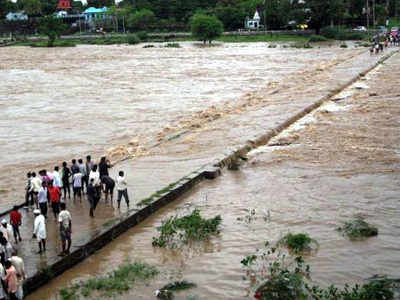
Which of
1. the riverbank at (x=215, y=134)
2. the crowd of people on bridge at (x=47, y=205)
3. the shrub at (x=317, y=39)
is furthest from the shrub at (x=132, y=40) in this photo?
the crowd of people on bridge at (x=47, y=205)

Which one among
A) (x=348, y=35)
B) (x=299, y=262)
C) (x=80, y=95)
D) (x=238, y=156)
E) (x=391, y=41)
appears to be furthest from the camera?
(x=348, y=35)

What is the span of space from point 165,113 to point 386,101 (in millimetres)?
10545

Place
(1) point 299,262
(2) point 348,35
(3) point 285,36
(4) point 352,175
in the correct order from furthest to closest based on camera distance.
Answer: (3) point 285,36
(2) point 348,35
(4) point 352,175
(1) point 299,262

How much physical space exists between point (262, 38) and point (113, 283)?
84331 mm

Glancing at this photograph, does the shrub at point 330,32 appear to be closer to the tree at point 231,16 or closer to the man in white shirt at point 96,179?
the tree at point 231,16

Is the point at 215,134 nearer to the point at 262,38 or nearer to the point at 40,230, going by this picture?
the point at 40,230

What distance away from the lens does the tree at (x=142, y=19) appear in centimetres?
11456

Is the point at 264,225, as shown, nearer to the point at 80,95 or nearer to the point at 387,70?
the point at 80,95

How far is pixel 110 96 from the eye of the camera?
37.8 metres

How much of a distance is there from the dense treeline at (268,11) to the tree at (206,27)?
31.6 ft

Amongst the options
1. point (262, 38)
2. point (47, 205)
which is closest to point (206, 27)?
point (262, 38)

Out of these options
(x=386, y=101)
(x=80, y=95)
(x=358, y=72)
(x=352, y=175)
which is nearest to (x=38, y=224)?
(x=352, y=175)

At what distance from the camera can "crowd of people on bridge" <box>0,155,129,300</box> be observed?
33.0 ft

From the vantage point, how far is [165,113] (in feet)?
102
